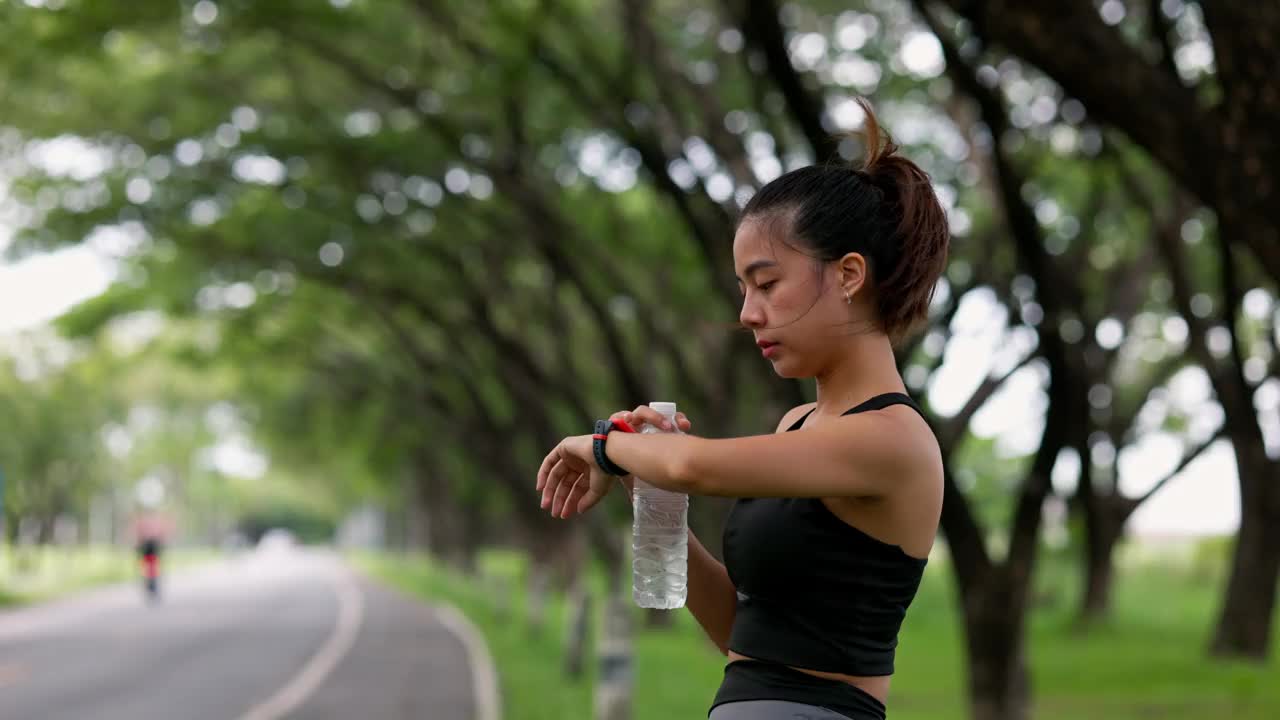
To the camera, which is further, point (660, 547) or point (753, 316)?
point (660, 547)

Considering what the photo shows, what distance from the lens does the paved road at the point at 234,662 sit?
45.2ft

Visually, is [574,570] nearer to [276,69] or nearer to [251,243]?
[251,243]

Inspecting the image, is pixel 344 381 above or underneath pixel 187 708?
above

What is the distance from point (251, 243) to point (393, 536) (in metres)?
73.9

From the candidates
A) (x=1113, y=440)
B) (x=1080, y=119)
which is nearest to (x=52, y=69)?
(x=1080, y=119)

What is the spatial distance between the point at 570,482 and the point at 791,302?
456mm

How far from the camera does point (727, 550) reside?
8.54 feet

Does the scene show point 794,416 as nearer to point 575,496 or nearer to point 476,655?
point 575,496

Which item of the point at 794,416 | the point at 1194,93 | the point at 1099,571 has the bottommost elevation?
the point at 794,416

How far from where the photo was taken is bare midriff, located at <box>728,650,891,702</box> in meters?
2.48

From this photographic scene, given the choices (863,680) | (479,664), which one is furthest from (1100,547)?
(863,680)

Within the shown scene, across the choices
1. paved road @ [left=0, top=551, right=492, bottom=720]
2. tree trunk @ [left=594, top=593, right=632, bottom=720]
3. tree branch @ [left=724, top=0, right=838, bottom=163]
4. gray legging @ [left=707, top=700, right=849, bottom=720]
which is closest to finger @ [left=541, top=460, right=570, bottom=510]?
gray legging @ [left=707, top=700, right=849, bottom=720]

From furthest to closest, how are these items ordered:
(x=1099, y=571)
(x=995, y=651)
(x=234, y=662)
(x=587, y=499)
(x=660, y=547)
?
(x=1099, y=571), (x=234, y=662), (x=995, y=651), (x=660, y=547), (x=587, y=499)

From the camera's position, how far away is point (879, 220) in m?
2.52
